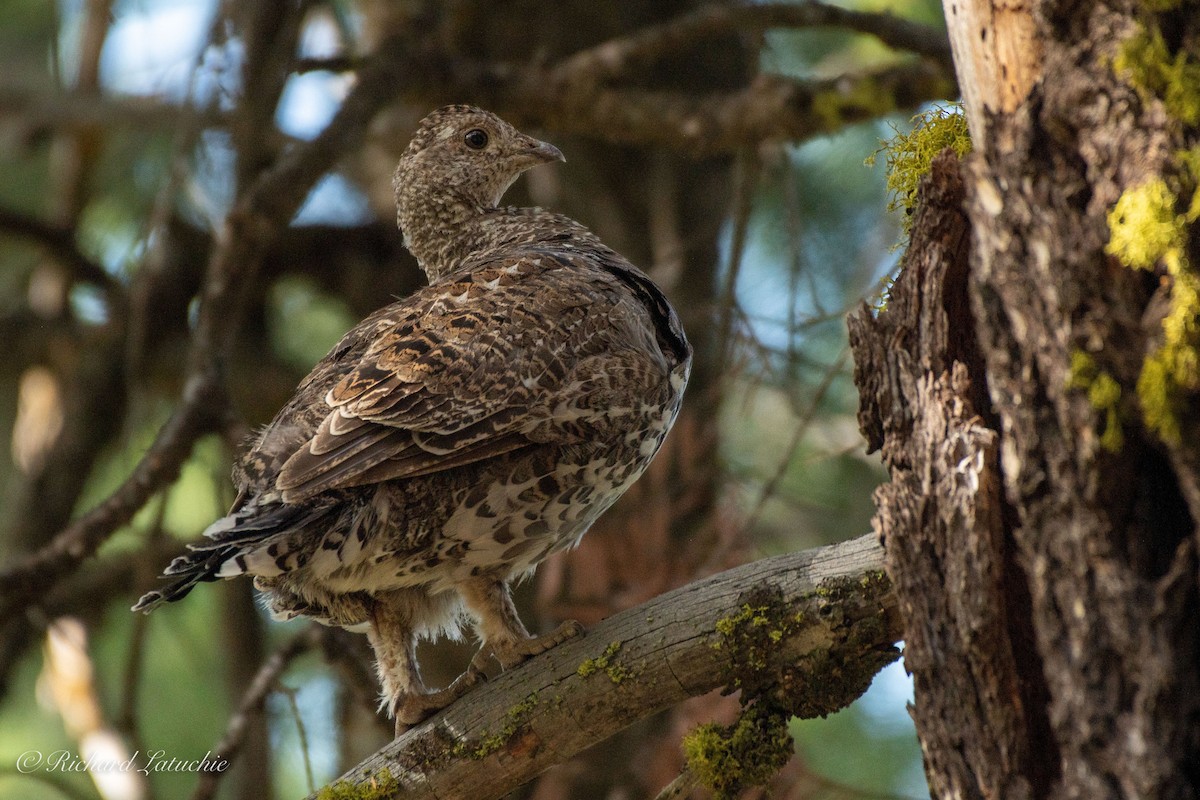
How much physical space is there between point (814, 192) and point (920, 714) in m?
5.91

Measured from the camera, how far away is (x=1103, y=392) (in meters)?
2.05

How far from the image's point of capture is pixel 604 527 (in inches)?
252

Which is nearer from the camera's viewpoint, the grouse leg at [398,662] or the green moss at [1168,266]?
the green moss at [1168,266]

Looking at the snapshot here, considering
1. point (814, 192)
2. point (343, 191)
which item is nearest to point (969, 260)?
point (814, 192)

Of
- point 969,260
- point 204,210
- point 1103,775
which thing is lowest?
point 1103,775

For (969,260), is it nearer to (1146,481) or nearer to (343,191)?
(1146,481)

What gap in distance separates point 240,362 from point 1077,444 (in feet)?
20.5

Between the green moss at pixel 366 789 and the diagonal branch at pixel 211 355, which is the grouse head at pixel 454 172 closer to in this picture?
the diagonal branch at pixel 211 355

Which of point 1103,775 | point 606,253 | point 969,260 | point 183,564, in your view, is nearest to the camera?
point 1103,775

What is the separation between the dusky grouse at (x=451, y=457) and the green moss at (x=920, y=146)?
37.4 inches

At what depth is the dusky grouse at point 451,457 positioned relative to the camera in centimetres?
324

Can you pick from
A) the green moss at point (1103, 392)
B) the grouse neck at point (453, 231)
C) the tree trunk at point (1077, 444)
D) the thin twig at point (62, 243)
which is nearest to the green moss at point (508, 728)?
the tree trunk at point (1077, 444)

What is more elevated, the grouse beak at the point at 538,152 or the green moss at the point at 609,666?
the grouse beak at the point at 538,152

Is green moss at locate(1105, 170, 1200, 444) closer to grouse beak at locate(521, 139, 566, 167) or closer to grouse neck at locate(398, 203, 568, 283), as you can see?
grouse neck at locate(398, 203, 568, 283)
